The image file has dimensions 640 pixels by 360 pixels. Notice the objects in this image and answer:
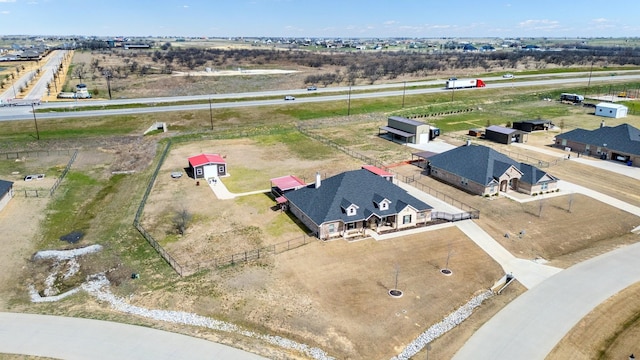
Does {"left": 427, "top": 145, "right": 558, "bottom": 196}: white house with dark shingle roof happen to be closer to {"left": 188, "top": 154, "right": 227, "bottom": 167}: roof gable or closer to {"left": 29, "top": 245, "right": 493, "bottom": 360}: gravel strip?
{"left": 29, "top": 245, "right": 493, "bottom": 360}: gravel strip

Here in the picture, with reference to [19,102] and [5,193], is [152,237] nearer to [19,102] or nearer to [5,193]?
[5,193]

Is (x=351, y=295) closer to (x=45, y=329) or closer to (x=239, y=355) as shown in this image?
(x=239, y=355)

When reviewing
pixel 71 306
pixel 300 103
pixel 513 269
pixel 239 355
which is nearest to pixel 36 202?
pixel 71 306

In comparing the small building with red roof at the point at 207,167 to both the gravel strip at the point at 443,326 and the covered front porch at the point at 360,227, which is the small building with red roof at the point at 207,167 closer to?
the covered front porch at the point at 360,227

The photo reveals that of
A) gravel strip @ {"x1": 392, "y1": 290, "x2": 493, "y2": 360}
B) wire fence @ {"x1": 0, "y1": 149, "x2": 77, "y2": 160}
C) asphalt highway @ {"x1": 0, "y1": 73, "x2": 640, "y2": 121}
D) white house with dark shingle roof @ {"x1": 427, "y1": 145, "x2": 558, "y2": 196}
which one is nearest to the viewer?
gravel strip @ {"x1": 392, "y1": 290, "x2": 493, "y2": 360}

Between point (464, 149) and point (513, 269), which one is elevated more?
point (464, 149)

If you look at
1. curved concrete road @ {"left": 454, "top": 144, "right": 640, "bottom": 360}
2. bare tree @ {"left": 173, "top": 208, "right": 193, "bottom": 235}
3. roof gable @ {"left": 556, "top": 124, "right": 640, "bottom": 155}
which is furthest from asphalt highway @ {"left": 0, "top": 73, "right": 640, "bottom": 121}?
curved concrete road @ {"left": 454, "top": 144, "right": 640, "bottom": 360}

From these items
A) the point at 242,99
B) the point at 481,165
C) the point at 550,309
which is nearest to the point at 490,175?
the point at 481,165
